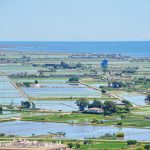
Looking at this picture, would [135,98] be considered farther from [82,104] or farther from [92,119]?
[92,119]

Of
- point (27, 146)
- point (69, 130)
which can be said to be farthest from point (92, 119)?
point (27, 146)

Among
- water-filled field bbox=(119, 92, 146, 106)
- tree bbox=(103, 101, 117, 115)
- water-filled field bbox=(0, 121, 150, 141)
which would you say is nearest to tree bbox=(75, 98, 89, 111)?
tree bbox=(103, 101, 117, 115)

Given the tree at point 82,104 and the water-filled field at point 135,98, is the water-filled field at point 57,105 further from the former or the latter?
the water-filled field at point 135,98

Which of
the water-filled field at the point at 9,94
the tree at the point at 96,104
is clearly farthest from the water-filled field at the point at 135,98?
the water-filled field at the point at 9,94

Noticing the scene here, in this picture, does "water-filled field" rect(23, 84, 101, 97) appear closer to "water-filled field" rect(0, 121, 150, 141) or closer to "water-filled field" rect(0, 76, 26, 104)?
"water-filled field" rect(0, 76, 26, 104)

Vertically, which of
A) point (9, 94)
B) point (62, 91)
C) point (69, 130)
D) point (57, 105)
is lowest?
point (69, 130)

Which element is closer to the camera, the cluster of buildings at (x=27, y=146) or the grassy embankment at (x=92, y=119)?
the cluster of buildings at (x=27, y=146)
